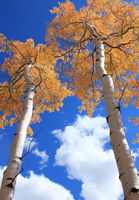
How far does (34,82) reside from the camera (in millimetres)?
9391

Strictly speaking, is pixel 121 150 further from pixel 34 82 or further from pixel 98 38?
pixel 34 82

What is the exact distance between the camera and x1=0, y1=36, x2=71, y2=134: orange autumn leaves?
26.5 feet

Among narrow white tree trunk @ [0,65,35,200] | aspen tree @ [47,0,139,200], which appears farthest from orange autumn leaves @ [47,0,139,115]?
narrow white tree trunk @ [0,65,35,200]

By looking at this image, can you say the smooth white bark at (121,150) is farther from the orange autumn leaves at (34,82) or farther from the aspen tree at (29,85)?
the orange autumn leaves at (34,82)

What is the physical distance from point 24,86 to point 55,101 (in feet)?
5.78

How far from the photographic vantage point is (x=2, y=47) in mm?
8406

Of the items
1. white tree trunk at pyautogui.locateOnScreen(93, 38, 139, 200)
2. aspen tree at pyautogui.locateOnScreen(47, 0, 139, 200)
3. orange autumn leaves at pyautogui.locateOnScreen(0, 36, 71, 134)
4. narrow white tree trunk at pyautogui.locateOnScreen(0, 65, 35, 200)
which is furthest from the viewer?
orange autumn leaves at pyautogui.locateOnScreen(0, 36, 71, 134)

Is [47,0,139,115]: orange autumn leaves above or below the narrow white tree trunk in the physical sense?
above

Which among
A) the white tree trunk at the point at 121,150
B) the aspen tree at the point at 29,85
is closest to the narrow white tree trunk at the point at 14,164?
the aspen tree at the point at 29,85

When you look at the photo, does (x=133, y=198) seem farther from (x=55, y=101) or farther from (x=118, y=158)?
(x=55, y=101)

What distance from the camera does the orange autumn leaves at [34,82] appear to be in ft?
26.5

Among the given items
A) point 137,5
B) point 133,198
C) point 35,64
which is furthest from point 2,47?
Result: point 133,198

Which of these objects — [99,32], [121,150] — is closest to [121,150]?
[121,150]

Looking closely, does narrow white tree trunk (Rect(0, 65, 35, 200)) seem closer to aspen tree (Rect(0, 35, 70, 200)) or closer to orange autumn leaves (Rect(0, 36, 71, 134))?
aspen tree (Rect(0, 35, 70, 200))
